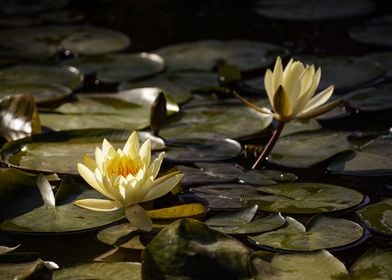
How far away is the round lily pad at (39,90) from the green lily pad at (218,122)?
1.20 feet

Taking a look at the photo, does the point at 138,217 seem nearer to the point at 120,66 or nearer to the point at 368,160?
the point at 368,160

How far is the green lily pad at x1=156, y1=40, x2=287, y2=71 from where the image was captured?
2.76 m

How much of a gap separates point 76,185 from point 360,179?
0.60 metres

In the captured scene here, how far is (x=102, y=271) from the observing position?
144 centimetres

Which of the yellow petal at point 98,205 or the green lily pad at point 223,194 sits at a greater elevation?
the yellow petal at point 98,205

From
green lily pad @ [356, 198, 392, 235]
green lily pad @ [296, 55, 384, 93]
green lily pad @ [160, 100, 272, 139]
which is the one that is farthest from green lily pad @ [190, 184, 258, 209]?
green lily pad @ [296, 55, 384, 93]

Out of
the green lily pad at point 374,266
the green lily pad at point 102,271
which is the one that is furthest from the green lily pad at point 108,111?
the green lily pad at point 374,266

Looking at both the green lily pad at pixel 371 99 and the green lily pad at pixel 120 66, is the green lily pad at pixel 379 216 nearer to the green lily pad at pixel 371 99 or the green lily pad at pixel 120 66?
the green lily pad at pixel 371 99

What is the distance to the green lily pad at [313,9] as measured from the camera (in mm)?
3319

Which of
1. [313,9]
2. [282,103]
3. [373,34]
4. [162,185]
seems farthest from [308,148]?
[313,9]

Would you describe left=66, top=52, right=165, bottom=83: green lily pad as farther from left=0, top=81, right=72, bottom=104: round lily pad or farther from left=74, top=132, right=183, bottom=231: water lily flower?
left=74, top=132, right=183, bottom=231: water lily flower

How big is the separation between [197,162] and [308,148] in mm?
267

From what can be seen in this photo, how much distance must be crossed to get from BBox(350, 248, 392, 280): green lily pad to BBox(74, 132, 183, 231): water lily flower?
35cm

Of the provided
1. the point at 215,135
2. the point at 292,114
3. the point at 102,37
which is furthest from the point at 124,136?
the point at 102,37
